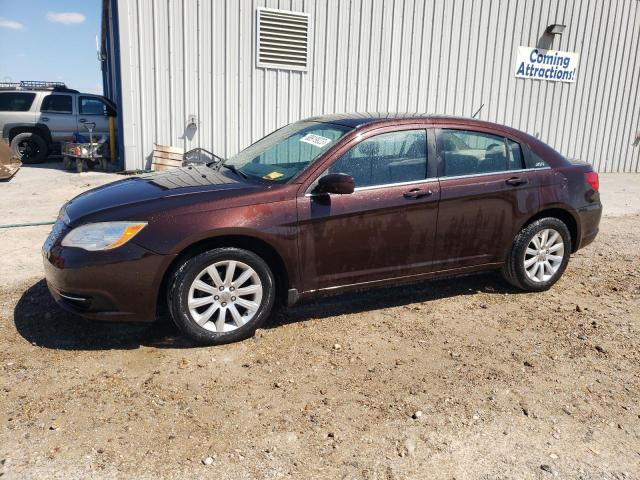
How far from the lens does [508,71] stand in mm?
12602

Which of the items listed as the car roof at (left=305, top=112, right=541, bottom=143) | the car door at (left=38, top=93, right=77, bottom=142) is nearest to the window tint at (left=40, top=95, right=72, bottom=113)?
the car door at (left=38, top=93, right=77, bottom=142)

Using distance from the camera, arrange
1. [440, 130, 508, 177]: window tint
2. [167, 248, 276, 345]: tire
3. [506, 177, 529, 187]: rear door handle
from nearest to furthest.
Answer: [167, 248, 276, 345]: tire < [440, 130, 508, 177]: window tint < [506, 177, 529, 187]: rear door handle

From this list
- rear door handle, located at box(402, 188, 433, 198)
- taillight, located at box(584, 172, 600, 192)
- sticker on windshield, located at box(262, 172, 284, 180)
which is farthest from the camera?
taillight, located at box(584, 172, 600, 192)

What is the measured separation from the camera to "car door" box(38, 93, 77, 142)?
41.6ft

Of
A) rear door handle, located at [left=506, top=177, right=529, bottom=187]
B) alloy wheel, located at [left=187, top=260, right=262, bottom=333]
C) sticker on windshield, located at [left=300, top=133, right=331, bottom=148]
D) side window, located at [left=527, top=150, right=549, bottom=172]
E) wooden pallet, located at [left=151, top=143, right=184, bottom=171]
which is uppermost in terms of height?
sticker on windshield, located at [left=300, top=133, right=331, bottom=148]

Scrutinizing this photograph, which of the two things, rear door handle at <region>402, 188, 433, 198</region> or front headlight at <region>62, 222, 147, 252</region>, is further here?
rear door handle at <region>402, 188, 433, 198</region>

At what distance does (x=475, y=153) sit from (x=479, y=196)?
390mm

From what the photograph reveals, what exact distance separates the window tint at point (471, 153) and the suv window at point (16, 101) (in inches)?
433

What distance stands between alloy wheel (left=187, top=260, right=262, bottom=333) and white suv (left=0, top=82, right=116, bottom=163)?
981cm

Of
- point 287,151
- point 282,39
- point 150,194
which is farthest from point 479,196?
point 282,39

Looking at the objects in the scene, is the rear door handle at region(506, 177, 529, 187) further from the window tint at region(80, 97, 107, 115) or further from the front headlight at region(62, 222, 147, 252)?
the window tint at region(80, 97, 107, 115)

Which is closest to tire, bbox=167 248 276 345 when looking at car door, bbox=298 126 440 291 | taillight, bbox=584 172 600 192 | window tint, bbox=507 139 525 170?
car door, bbox=298 126 440 291

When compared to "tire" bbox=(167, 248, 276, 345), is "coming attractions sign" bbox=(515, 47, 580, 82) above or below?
above

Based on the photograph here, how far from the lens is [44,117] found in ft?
41.4
